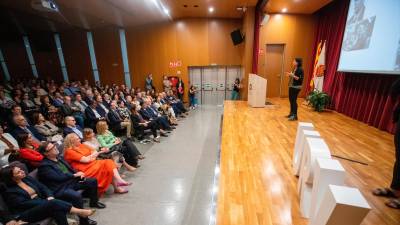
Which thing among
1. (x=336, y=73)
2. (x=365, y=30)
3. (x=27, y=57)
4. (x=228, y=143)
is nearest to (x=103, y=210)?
(x=228, y=143)

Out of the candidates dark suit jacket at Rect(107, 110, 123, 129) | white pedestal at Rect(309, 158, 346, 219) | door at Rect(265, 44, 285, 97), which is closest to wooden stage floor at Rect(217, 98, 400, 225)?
white pedestal at Rect(309, 158, 346, 219)

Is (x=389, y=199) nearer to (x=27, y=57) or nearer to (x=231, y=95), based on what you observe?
(x=231, y=95)

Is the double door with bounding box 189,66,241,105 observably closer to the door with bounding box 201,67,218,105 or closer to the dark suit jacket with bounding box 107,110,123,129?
the door with bounding box 201,67,218,105

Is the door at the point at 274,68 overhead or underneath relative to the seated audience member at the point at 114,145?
overhead

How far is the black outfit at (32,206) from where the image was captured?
183 centimetres

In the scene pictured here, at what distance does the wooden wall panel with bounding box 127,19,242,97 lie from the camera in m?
8.56

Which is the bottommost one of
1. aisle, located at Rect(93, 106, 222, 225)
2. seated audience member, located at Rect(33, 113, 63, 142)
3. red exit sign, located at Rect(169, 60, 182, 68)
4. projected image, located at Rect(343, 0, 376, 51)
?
aisle, located at Rect(93, 106, 222, 225)

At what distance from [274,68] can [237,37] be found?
6.53ft

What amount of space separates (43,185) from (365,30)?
5.93 m

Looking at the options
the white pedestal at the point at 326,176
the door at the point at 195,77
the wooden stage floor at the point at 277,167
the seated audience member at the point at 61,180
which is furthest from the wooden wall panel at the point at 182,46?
the white pedestal at the point at 326,176

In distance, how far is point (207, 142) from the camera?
475 cm

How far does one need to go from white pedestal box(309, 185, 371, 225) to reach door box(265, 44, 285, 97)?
7.66 m

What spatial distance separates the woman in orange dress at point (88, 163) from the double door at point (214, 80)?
6955 mm

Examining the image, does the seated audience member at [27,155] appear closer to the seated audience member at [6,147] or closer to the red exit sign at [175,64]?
the seated audience member at [6,147]
